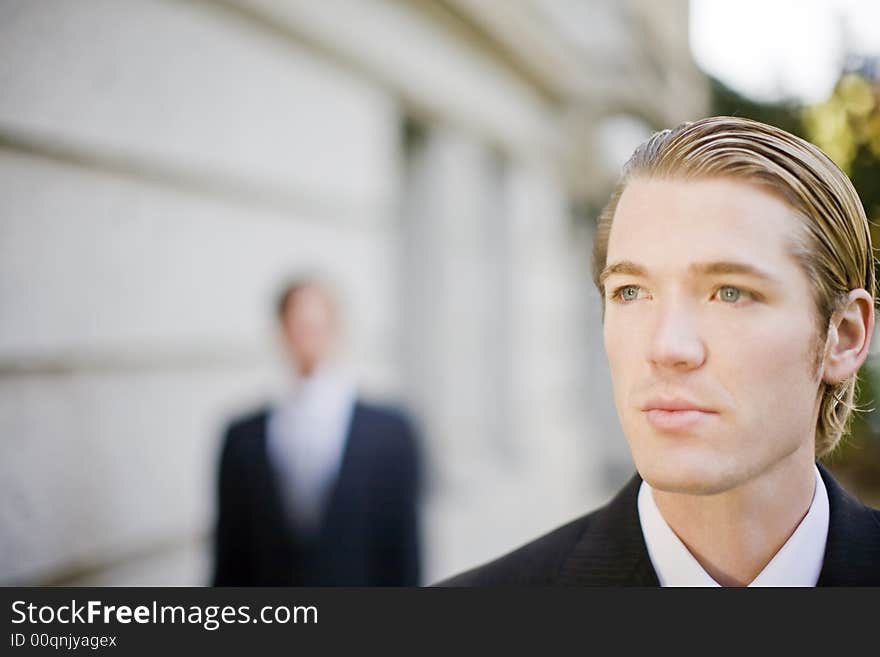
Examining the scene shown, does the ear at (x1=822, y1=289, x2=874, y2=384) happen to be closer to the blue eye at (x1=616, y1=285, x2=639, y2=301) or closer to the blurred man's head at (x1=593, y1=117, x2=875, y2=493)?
the blurred man's head at (x1=593, y1=117, x2=875, y2=493)

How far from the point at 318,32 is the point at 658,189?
2051mm

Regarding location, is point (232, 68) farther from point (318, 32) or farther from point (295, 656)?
point (295, 656)

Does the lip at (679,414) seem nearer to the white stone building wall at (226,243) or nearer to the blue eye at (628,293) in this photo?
the blue eye at (628,293)

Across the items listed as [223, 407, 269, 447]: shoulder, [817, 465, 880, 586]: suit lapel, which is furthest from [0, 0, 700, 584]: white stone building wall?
[817, 465, 880, 586]: suit lapel

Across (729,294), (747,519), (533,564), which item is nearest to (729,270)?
(729,294)

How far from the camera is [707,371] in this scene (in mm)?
875

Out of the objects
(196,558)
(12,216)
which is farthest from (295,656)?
(196,558)

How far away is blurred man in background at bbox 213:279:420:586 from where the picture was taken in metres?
1.96

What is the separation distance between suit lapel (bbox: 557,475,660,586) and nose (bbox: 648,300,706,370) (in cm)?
20

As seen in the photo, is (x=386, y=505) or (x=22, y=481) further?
(x=386, y=505)

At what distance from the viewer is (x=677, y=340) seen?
2.84 ft

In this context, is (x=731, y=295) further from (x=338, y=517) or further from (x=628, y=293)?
(x=338, y=517)

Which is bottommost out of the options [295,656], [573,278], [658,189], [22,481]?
[295,656]

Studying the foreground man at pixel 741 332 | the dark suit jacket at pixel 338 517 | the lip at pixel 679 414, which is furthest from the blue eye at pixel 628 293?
the dark suit jacket at pixel 338 517
